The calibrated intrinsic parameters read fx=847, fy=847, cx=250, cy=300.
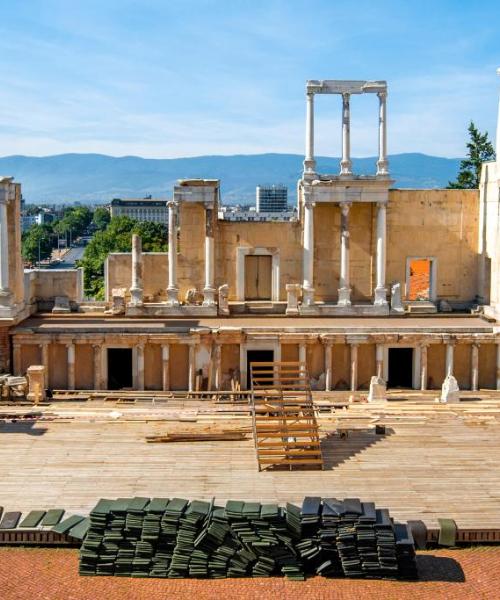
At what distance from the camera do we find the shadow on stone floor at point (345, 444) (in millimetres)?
20859

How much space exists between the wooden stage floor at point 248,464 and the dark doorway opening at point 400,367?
5.51 m

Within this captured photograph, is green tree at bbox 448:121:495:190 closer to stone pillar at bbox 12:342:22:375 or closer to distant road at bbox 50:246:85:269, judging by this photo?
stone pillar at bbox 12:342:22:375

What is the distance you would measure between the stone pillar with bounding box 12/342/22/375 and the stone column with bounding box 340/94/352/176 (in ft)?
46.5

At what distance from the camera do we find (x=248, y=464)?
20312 millimetres

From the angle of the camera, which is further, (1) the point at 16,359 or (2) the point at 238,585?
(1) the point at 16,359

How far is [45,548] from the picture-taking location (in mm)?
16781

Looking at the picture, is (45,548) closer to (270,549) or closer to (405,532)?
(270,549)

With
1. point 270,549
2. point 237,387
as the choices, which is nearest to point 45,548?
point 270,549

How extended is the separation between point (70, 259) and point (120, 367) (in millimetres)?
120972

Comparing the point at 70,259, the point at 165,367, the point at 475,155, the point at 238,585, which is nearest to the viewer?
the point at 238,585

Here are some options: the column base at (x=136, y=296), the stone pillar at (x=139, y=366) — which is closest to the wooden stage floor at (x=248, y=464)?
the stone pillar at (x=139, y=366)

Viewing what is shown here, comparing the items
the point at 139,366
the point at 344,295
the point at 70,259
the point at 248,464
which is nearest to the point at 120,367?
the point at 139,366

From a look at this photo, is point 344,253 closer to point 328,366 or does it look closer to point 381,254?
point 381,254

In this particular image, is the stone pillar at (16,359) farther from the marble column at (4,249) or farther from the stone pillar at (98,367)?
the stone pillar at (98,367)
